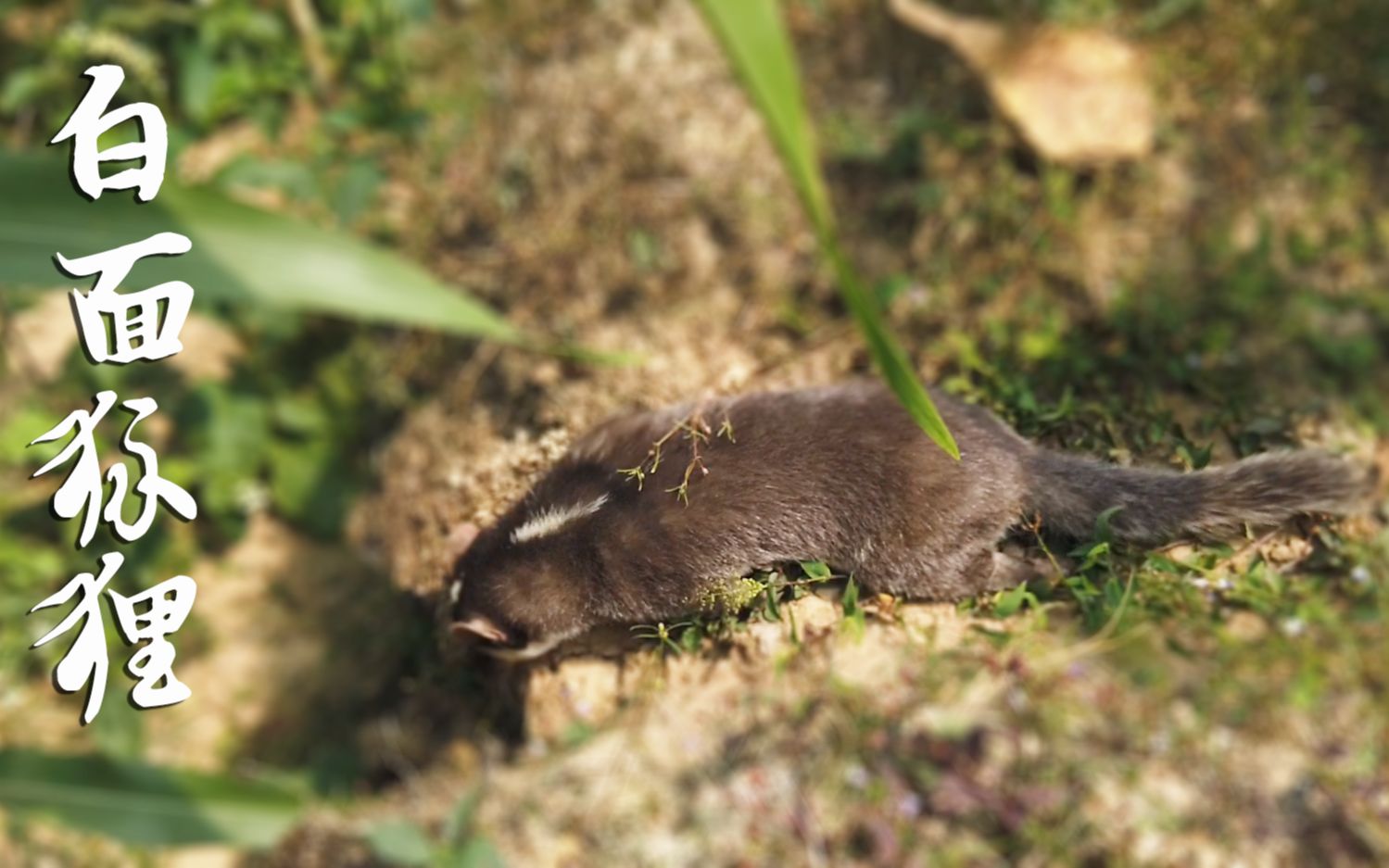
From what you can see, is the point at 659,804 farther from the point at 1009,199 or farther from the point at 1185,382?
the point at 1009,199

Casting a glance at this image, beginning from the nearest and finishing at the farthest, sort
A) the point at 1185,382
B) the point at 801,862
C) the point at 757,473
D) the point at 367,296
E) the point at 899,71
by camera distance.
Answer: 1. the point at 367,296
2. the point at 757,473
3. the point at 1185,382
4. the point at 801,862
5. the point at 899,71

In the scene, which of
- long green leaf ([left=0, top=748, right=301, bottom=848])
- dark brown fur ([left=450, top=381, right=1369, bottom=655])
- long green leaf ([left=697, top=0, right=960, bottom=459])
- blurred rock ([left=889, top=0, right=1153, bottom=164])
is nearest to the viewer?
long green leaf ([left=697, top=0, right=960, bottom=459])

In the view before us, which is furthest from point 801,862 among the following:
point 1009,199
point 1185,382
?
point 1009,199

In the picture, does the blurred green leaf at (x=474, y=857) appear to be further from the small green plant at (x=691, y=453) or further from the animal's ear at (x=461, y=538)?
the small green plant at (x=691, y=453)

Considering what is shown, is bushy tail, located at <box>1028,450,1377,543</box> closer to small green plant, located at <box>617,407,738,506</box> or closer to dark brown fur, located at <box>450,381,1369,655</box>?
dark brown fur, located at <box>450,381,1369,655</box>

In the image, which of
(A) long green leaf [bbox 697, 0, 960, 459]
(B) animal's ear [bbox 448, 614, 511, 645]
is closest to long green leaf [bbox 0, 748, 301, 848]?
(B) animal's ear [bbox 448, 614, 511, 645]

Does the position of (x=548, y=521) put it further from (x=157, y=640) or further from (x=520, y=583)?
(x=157, y=640)

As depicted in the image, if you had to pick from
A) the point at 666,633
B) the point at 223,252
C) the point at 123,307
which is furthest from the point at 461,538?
the point at 123,307
